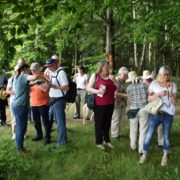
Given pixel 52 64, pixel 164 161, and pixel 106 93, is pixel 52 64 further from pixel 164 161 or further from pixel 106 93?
pixel 164 161

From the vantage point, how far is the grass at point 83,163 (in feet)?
27.5

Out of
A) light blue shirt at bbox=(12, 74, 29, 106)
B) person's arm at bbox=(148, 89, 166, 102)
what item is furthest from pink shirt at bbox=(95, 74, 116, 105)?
light blue shirt at bbox=(12, 74, 29, 106)

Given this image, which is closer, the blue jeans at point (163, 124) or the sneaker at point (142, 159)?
the blue jeans at point (163, 124)

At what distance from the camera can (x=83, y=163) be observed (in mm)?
9094

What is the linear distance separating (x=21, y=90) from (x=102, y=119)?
1926mm

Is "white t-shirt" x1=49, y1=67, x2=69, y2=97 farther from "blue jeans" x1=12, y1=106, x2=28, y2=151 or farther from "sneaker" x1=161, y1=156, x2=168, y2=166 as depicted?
"sneaker" x1=161, y1=156, x2=168, y2=166

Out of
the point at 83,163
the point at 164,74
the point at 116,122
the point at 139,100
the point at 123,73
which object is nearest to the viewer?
the point at 164,74

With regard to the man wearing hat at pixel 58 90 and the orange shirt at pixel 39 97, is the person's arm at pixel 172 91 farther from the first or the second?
the orange shirt at pixel 39 97

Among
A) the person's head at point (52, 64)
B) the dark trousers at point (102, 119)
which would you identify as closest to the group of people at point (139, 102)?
the dark trousers at point (102, 119)

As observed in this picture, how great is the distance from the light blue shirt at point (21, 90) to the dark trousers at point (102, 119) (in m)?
1.61

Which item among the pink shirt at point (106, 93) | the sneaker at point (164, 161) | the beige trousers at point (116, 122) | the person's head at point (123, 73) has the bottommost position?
the sneaker at point (164, 161)

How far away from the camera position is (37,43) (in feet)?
84.6

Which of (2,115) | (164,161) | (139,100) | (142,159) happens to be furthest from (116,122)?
(2,115)

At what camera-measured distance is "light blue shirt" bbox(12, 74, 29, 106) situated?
950 cm
